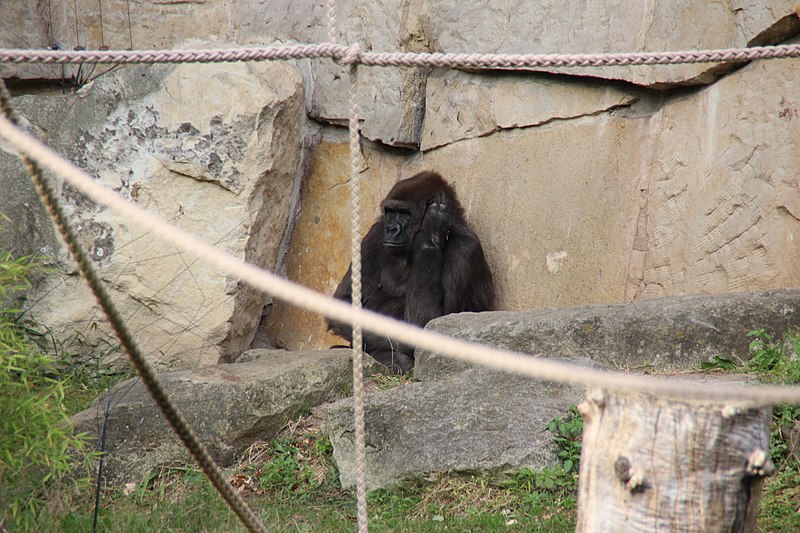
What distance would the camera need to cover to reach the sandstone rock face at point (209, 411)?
360cm

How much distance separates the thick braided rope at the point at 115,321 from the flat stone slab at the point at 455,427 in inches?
53.0

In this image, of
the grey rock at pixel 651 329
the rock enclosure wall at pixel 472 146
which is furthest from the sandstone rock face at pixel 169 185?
the grey rock at pixel 651 329

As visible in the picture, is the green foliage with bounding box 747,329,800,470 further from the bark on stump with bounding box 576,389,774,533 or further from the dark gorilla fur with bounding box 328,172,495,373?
the dark gorilla fur with bounding box 328,172,495,373

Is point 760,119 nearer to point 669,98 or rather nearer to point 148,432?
point 669,98

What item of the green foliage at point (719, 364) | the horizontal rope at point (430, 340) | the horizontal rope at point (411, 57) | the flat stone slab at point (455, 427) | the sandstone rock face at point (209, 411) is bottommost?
the sandstone rock face at point (209, 411)

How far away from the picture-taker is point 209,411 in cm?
371

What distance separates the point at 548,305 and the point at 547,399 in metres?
1.38

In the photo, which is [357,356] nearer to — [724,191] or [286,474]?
[286,474]

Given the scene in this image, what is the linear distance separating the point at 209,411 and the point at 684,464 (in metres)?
2.42

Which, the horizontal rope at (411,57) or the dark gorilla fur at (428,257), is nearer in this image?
the horizontal rope at (411,57)

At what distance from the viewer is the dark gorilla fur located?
5004mm

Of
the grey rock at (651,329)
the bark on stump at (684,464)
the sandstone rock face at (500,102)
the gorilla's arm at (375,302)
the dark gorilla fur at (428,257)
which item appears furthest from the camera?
the gorilla's arm at (375,302)

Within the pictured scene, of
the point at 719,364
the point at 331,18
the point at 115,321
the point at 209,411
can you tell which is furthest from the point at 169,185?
the point at 115,321

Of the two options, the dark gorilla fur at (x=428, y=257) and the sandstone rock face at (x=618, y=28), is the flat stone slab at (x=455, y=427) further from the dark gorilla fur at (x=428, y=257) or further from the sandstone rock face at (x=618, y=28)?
the sandstone rock face at (x=618, y=28)
